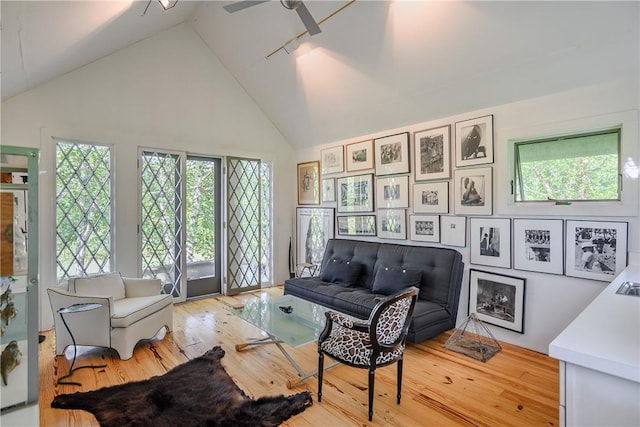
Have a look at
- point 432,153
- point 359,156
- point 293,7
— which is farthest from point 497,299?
point 293,7

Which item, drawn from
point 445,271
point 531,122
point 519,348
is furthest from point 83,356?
point 531,122

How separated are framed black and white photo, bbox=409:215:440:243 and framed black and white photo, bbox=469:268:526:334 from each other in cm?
56

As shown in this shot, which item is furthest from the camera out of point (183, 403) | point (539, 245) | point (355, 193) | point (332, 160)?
point (332, 160)

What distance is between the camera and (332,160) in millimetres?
4902

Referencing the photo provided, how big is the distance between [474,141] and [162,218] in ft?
13.0

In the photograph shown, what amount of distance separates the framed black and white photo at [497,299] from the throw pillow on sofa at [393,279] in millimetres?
590

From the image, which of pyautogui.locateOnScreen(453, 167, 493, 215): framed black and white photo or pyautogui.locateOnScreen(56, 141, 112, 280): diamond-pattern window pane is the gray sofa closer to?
pyautogui.locateOnScreen(453, 167, 493, 215): framed black and white photo

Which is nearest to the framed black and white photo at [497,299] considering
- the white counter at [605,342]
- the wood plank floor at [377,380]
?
the wood plank floor at [377,380]

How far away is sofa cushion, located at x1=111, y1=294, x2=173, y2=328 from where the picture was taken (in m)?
2.75

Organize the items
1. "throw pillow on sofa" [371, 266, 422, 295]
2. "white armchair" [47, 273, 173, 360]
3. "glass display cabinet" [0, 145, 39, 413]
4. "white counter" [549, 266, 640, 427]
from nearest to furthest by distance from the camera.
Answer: "white counter" [549, 266, 640, 427] → "glass display cabinet" [0, 145, 39, 413] → "white armchair" [47, 273, 173, 360] → "throw pillow on sofa" [371, 266, 422, 295]

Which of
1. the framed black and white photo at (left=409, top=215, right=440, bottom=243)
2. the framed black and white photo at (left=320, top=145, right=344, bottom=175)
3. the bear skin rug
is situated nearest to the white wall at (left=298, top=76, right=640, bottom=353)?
the framed black and white photo at (left=409, top=215, right=440, bottom=243)

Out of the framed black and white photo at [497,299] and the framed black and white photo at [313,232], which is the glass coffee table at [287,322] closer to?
the framed black and white photo at [497,299]

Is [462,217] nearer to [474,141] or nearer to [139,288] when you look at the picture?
[474,141]

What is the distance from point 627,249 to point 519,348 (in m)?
1.22
